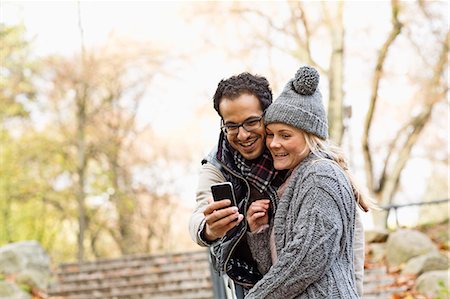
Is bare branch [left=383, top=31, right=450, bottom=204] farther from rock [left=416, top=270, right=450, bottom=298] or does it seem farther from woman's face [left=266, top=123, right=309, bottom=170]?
woman's face [left=266, top=123, right=309, bottom=170]

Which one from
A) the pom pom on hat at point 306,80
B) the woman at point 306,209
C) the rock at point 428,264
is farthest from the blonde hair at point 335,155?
the rock at point 428,264

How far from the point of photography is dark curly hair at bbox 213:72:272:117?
2576 millimetres

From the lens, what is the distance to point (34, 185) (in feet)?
52.4

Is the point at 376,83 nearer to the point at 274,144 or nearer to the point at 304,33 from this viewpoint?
the point at 304,33

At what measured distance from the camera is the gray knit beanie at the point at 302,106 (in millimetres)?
2355

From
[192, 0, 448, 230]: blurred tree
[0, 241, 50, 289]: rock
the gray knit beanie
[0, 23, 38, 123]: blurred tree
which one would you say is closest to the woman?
Answer: the gray knit beanie

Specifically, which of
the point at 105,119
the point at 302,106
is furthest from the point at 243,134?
the point at 105,119

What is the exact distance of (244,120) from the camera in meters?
→ 2.54

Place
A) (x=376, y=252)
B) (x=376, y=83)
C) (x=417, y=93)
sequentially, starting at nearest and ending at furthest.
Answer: (x=376, y=252) < (x=376, y=83) < (x=417, y=93)

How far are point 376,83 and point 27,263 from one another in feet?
24.4

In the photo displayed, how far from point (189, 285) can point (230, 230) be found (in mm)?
7336

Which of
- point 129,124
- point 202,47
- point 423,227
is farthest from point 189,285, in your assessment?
point 129,124

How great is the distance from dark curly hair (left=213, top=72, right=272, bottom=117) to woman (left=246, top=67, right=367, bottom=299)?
0.49 feet

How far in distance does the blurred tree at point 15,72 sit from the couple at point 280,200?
41.3 feet
